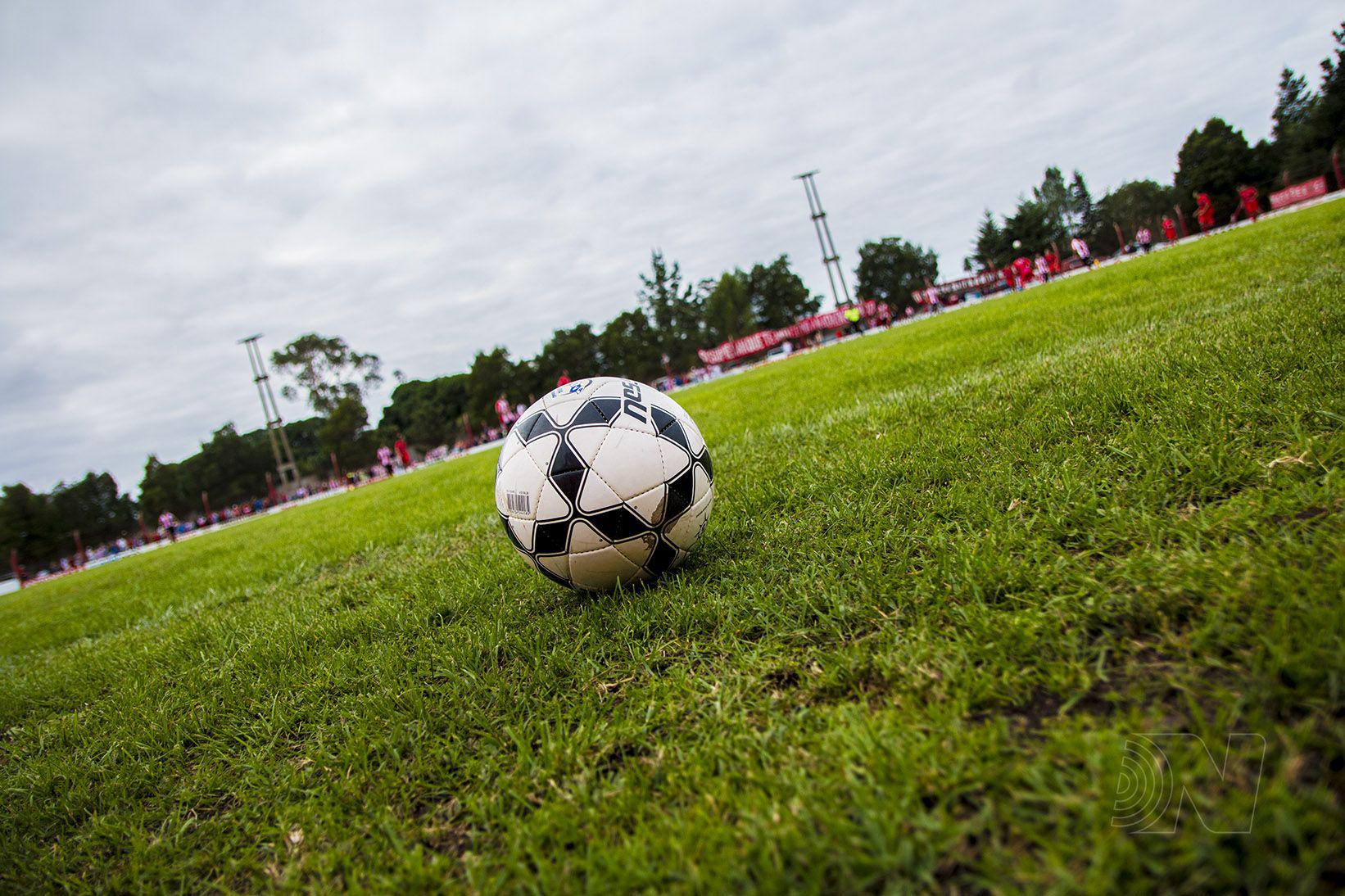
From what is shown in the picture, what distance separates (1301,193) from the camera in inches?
1742

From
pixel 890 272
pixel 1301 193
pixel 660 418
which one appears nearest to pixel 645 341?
pixel 890 272

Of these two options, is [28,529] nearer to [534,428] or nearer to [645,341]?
[645,341]

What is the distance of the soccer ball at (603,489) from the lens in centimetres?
304

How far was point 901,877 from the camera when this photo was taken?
52.1 inches

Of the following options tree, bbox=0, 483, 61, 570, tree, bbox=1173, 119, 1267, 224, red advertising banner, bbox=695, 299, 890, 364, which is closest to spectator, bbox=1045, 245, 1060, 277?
red advertising banner, bbox=695, 299, 890, 364

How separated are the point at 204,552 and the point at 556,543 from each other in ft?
43.6

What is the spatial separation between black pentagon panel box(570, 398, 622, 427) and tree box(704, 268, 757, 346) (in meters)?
85.7

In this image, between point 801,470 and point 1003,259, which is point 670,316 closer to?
point 1003,259

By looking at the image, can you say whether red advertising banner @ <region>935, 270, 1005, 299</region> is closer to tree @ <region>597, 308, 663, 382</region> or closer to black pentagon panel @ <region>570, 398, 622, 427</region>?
tree @ <region>597, 308, 663, 382</region>

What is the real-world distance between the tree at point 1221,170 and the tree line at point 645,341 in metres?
0.14

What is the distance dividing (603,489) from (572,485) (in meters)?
0.16

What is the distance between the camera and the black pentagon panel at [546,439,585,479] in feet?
9.98

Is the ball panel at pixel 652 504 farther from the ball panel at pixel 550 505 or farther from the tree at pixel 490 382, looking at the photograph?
the tree at pixel 490 382
